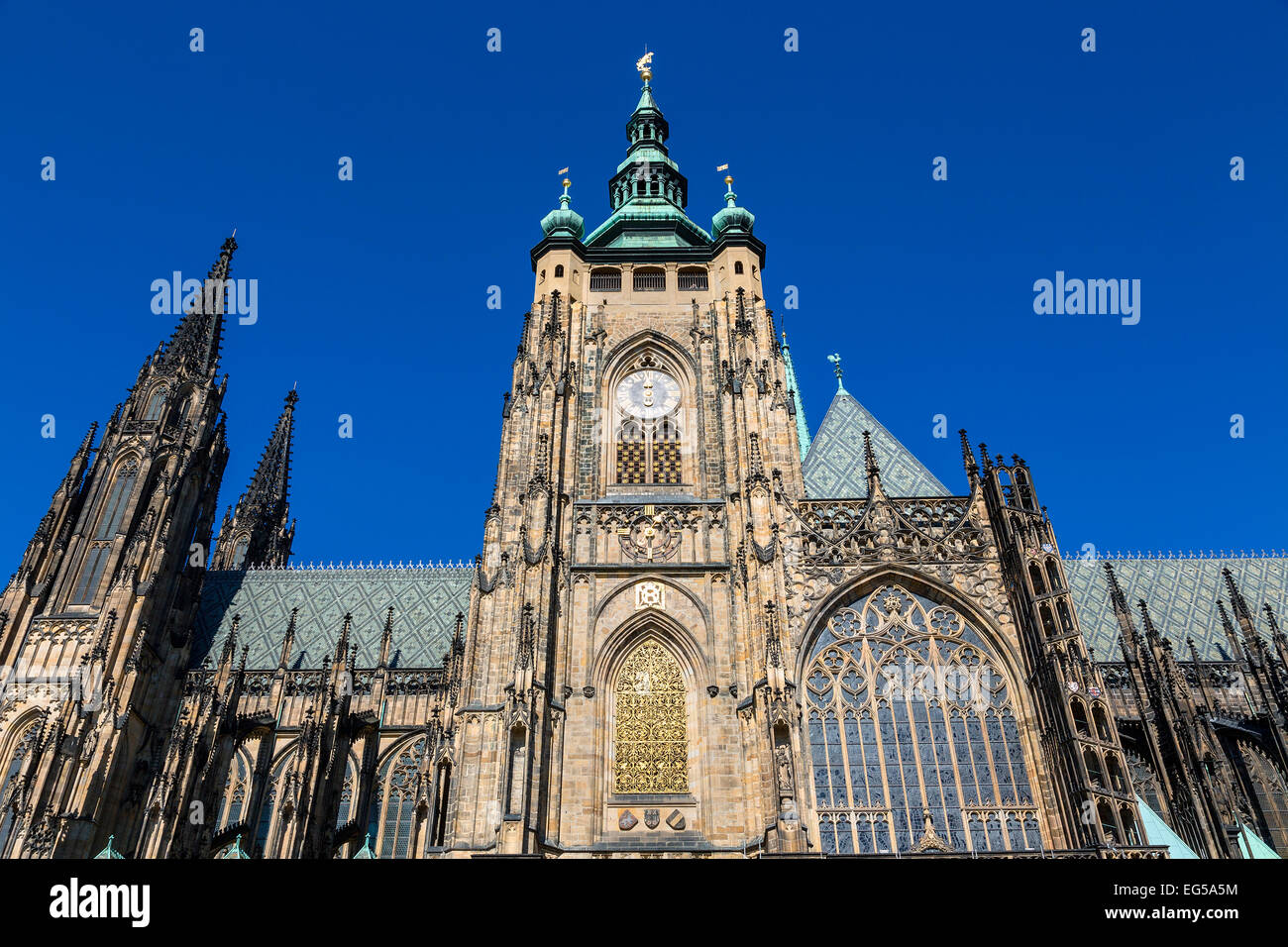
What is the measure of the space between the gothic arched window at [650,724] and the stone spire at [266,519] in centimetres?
2757

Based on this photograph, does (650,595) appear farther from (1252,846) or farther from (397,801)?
(1252,846)

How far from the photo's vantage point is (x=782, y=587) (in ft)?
77.9

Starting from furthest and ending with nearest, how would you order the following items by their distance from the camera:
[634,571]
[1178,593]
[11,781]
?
1. [1178,593]
2. [11,781]
3. [634,571]

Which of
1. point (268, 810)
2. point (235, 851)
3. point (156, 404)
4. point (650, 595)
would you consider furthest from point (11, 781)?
point (650, 595)

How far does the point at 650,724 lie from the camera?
23.2 metres

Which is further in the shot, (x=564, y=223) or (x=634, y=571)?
(x=564, y=223)

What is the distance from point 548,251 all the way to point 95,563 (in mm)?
18681

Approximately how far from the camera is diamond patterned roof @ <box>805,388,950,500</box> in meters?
28.4

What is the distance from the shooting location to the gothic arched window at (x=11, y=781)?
25.8 m

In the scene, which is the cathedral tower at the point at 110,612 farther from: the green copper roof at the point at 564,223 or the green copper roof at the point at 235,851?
the green copper roof at the point at 564,223

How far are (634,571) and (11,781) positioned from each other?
1932cm

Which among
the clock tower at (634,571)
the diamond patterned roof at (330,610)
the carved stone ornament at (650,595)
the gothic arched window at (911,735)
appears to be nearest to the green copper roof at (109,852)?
the diamond patterned roof at (330,610)

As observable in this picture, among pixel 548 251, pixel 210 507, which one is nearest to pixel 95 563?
pixel 210 507
